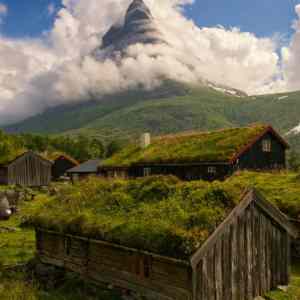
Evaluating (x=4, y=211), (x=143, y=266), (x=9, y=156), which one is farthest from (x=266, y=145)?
(x=9, y=156)

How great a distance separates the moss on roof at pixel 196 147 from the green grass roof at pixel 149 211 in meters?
15.2

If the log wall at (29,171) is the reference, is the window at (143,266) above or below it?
below

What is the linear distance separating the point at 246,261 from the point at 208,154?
2271 centimetres

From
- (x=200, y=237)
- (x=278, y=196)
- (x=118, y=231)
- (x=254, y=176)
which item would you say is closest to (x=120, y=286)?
(x=118, y=231)

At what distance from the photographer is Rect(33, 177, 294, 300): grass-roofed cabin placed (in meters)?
11.9

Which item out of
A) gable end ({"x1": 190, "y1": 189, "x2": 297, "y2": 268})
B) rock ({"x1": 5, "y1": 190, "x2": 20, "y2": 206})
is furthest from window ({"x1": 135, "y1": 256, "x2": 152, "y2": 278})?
rock ({"x1": 5, "y1": 190, "x2": 20, "y2": 206})

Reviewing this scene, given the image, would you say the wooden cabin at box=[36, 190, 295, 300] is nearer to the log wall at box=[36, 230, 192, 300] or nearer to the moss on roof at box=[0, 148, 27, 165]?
the log wall at box=[36, 230, 192, 300]

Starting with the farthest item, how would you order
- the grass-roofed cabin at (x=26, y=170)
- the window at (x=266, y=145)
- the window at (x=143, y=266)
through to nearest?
the grass-roofed cabin at (x=26, y=170) < the window at (x=266, y=145) < the window at (x=143, y=266)

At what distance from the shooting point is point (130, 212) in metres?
14.8

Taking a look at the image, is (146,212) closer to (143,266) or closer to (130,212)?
(130,212)

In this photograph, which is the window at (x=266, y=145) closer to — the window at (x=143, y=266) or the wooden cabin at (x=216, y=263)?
the wooden cabin at (x=216, y=263)

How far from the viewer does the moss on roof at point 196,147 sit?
3534 cm

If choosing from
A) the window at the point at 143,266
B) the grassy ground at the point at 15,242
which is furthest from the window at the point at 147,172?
the window at the point at 143,266

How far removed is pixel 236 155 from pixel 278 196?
13.1m
